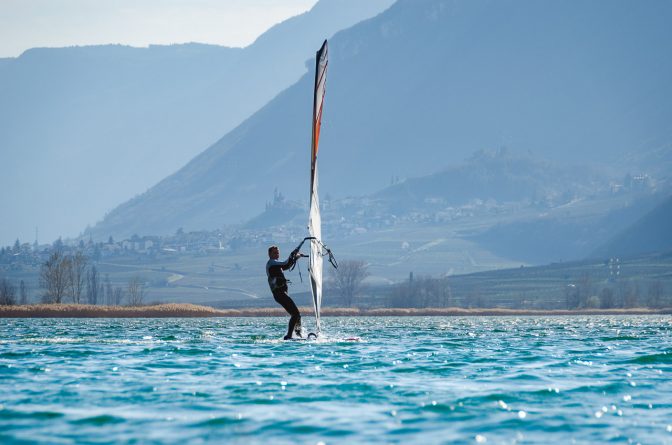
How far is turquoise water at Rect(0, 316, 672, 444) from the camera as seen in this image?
1850 cm

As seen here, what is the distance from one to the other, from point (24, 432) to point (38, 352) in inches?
627

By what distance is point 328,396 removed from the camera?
22.6 m

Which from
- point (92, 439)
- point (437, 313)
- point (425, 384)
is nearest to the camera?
point (92, 439)

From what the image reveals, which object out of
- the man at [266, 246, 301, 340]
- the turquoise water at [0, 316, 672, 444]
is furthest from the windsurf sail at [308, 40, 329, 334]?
the turquoise water at [0, 316, 672, 444]

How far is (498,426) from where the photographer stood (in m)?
19.2

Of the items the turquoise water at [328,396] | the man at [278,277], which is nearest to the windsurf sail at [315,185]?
Result: the man at [278,277]

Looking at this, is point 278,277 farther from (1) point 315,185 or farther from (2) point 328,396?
(2) point 328,396

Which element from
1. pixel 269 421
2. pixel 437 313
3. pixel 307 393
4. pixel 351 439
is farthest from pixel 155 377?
pixel 437 313

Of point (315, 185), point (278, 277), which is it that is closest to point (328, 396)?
point (315, 185)

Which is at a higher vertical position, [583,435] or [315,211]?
[315,211]

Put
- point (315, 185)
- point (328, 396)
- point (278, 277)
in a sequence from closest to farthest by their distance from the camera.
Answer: point (328, 396) → point (315, 185) → point (278, 277)

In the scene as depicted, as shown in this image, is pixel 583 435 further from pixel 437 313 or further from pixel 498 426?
pixel 437 313

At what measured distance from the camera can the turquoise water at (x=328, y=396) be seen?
60.7ft

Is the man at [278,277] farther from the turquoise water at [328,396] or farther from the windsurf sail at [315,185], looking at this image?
the turquoise water at [328,396]
